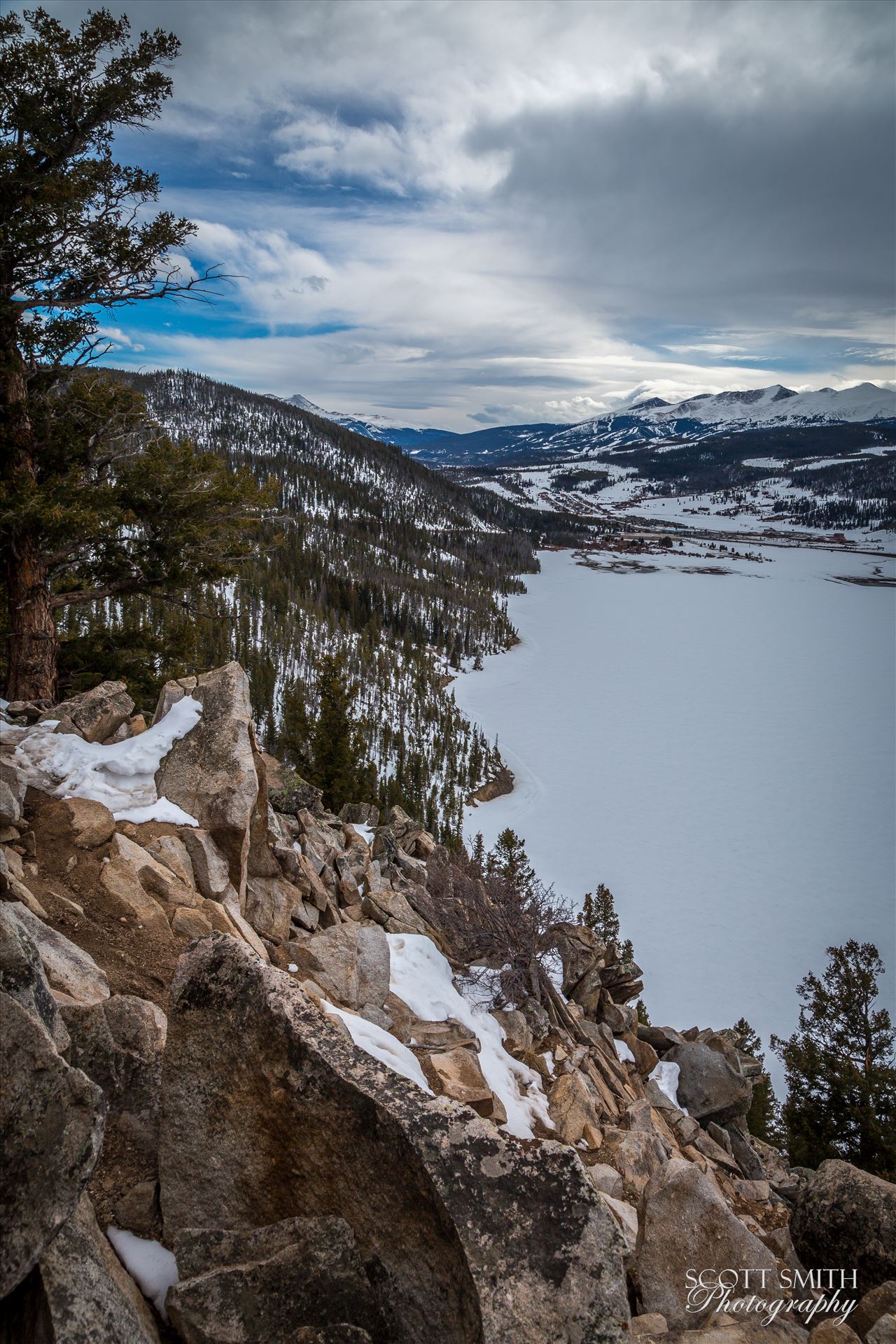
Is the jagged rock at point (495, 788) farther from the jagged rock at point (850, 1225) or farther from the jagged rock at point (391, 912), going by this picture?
the jagged rock at point (850, 1225)

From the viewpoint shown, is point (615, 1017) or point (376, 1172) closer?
point (376, 1172)

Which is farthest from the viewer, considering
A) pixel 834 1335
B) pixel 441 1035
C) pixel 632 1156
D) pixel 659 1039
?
pixel 659 1039

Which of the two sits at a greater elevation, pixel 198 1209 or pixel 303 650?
pixel 198 1209

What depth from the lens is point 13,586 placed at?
13.6 meters

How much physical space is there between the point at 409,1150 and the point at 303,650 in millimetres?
99443

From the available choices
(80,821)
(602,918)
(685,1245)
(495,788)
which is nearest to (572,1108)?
(685,1245)

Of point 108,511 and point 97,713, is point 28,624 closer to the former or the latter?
point 108,511

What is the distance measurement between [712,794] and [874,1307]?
5544 cm

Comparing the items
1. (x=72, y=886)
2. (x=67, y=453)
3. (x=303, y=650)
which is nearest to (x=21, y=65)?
(x=67, y=453)

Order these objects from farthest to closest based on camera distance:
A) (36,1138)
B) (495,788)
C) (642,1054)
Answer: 1. (495,788)
2. (642,1054)
3. (36,1138)

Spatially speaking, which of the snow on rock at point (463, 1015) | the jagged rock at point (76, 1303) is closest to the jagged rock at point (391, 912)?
the snow on rock at point (463, 1015)

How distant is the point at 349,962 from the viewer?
1028 centimetres

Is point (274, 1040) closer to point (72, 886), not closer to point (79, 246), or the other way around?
point (72, 886)

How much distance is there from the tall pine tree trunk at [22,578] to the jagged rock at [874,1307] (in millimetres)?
15694
